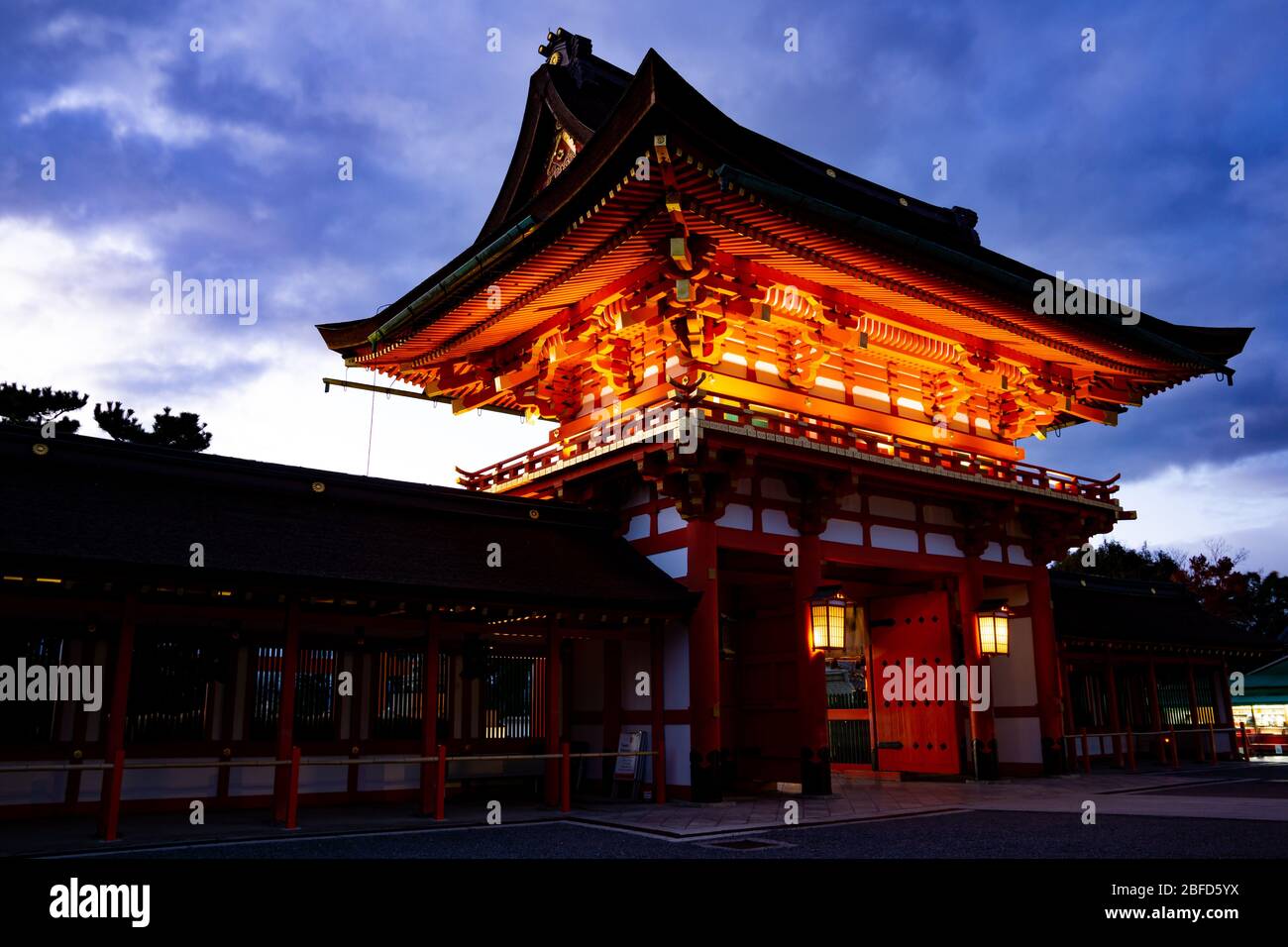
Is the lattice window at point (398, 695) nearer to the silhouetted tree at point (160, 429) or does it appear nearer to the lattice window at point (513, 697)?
the lattice window at point (513, 697)

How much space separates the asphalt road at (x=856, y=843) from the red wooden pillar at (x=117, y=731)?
1212 millimetres

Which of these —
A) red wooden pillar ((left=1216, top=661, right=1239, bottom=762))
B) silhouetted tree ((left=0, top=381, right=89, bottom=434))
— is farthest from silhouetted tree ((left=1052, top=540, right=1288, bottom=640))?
silhouetted tree ((left=0, top=381, right=89, bottom=434))

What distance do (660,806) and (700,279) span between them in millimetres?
8604

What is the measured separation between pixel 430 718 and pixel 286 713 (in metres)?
1.99

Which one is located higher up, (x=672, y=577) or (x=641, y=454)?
(x=641, y=454)

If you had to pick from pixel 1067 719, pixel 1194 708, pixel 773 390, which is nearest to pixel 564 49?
pixel 773 390

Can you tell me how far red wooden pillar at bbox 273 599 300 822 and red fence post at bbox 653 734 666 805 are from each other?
18.8ft

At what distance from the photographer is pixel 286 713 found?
12297 millimetres

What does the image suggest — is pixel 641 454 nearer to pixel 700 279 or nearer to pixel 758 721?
pixel 700 279

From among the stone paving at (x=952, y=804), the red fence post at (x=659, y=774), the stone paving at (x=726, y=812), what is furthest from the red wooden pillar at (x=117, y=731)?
the red fence post at (x=659, y=774)

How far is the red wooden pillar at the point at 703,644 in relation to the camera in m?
15.0

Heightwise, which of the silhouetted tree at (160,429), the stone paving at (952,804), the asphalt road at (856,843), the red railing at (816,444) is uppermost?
the silhouetted tree at (160,429)

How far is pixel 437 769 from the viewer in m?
12.8
